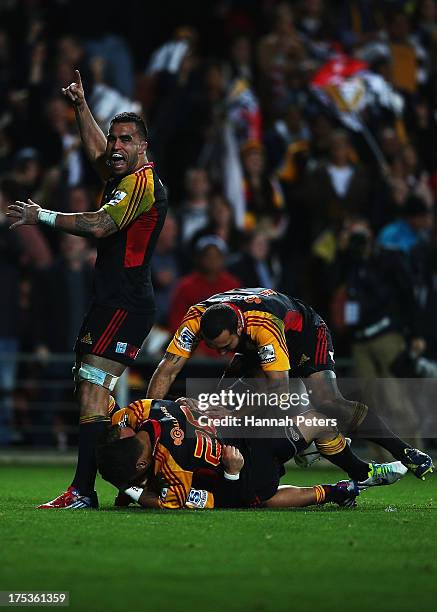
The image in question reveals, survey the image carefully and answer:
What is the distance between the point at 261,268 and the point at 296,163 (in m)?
2.12

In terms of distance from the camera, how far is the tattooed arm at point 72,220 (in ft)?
29.5

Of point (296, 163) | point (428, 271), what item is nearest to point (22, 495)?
point (428, 271)

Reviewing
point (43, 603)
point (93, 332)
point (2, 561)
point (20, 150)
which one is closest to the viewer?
point (43, 603)

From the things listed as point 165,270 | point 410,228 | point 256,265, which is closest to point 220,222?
point 256,265

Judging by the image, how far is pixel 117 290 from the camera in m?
9.53

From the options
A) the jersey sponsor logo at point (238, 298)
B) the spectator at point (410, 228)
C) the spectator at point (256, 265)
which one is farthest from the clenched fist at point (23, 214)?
the spectator at point (410, 228)

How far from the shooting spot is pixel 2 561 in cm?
679

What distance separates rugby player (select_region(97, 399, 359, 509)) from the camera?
29.3 feet

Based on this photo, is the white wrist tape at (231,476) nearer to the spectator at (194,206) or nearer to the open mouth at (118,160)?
the open mouth at (118,160)

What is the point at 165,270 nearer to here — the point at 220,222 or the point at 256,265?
the point at 220,222

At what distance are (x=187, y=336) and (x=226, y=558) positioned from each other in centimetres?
301

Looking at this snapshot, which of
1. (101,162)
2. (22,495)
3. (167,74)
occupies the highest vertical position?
(167,74)

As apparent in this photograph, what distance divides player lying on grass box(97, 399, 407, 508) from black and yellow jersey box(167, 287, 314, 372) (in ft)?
1.69

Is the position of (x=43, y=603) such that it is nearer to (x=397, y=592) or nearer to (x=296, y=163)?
(x=397, y=592)
